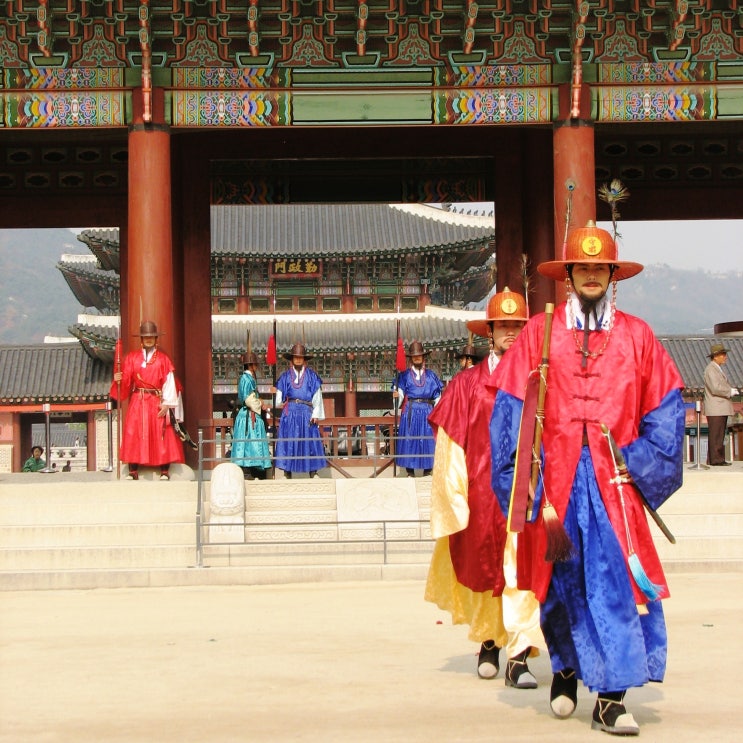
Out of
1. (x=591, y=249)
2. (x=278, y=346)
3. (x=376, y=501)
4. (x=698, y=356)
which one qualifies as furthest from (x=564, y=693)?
(x=698, y=356)

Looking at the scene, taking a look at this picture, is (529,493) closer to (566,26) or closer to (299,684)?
(299,684)

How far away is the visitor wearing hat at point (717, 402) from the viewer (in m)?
16.0

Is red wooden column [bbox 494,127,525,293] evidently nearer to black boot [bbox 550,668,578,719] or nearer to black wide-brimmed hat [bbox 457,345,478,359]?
black wide-brimmed hat [bbox 457,345,478,359]

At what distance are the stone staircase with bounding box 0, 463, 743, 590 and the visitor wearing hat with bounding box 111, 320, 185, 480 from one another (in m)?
0.80

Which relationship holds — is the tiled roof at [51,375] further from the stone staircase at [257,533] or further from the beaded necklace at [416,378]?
the stone staircase at [257,533]

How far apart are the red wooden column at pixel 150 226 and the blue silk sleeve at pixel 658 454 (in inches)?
374

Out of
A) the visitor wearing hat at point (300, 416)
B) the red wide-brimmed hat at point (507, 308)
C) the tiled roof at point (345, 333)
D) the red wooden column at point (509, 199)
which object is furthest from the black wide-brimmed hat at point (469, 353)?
the tiled roof at point (345, 333)

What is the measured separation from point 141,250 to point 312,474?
3205 mm

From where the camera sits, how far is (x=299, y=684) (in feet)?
20.6

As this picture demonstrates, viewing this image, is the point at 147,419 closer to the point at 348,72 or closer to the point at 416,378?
the point at 416,378

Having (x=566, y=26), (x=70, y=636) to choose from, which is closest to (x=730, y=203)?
(x=566, y=26)

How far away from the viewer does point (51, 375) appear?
3909 cm

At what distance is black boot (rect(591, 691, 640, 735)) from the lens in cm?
521

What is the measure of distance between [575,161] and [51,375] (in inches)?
1045
